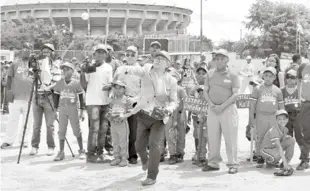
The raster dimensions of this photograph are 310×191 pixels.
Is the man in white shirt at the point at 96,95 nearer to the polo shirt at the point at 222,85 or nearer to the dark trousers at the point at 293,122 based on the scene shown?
the polo shirt at the point at 222,85

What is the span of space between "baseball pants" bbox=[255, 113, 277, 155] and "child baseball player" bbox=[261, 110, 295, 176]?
0.28 feet

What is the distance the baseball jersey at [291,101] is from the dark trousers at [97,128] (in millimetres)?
2958

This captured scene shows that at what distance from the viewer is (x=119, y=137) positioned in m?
7.68

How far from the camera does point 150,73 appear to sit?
6.21 metres

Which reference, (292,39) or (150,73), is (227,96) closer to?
(150,73)

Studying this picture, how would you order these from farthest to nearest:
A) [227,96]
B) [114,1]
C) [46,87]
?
[114,1] → [46,87] → [227,96]

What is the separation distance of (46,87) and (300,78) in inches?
173

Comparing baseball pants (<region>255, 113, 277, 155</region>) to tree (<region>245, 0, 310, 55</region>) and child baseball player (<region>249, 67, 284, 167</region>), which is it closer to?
child baseball player (<region>249, 67, 284, 167</region>)

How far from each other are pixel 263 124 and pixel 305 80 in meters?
1.03

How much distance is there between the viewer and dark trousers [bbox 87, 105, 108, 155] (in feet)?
25.4

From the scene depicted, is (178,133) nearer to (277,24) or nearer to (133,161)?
(133,161)

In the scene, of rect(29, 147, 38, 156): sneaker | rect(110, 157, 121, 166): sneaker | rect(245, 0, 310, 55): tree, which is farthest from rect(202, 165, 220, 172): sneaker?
rect(245, 0, 310, 55): tree

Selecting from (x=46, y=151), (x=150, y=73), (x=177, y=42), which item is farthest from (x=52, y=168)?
(x=177, y=42)

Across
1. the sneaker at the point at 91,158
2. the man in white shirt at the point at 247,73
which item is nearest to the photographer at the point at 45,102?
the sneaker at the point at 91,158
